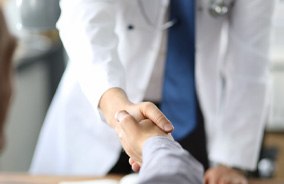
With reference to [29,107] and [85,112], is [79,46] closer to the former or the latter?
[85,112]

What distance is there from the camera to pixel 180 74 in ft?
3.90

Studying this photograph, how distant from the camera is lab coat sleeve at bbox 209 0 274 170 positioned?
1203 mm

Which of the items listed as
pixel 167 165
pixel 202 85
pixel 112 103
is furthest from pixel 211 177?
pixel 167 165

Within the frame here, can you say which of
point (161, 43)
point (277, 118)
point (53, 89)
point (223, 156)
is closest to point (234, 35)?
point (161, 43)

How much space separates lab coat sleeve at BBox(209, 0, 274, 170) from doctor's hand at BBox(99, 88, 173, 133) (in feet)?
1.27

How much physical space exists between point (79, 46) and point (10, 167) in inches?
61.0

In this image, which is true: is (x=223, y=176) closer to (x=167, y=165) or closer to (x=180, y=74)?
(x=180, y=74)

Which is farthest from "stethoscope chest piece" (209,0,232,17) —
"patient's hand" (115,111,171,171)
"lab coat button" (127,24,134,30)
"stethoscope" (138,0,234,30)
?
"patient's hand" (115,111,171,171)

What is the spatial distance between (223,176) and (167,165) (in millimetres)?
583

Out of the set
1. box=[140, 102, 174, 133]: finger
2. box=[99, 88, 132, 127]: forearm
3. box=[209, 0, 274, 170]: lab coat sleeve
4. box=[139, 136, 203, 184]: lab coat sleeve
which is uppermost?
box=[139, 136, 203, 184]: lab coat sleeve

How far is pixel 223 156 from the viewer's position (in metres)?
1.27

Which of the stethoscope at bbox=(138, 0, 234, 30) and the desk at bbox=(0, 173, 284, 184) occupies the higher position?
the stethoscope at bbox=(138, 0, 234, 30)

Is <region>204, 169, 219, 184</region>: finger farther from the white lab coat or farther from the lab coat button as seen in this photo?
the lab coat button

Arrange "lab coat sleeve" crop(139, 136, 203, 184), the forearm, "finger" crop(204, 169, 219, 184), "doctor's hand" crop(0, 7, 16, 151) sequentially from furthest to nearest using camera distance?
"finger" crop(204, 169, 219, 184), the forearm, "doctor's hand" crop(0, 7, 16, 151), "lab coat sleeve" crop(139, 136, 203, 184)
